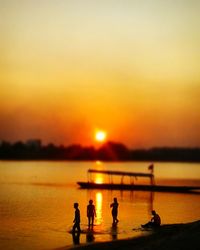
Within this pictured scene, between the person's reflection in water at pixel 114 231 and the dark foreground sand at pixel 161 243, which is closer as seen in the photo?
the dark foreground sand at pixel 161 243

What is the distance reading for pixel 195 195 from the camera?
78.1m

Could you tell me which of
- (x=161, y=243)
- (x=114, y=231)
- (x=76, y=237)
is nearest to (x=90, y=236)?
(x=76, y=237)

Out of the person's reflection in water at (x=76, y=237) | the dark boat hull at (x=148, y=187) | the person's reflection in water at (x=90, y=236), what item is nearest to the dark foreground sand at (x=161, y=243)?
the person's reflection in water at (x=76, y=237)

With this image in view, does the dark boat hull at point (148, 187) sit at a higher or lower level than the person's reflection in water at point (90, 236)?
higher

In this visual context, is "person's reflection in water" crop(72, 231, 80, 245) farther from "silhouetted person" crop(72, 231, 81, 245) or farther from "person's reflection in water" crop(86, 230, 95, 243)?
"person's reflection in water" crop(86, 230, 95, 243)

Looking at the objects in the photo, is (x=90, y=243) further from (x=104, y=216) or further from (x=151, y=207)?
(x=151, y=207)

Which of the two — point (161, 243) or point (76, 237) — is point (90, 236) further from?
point (161, 243)

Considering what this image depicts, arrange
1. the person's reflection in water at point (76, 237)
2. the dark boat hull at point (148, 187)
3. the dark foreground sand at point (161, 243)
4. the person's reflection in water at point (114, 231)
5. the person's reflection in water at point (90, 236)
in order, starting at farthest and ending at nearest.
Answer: the dark boat hull at point (148, 187) < the person's reflection in water at point (114, 231) < the person's reflection in water at point (90, 236) < the person's reflection in water at point (76, 237) < the dark foreground sand at point (161, 243)

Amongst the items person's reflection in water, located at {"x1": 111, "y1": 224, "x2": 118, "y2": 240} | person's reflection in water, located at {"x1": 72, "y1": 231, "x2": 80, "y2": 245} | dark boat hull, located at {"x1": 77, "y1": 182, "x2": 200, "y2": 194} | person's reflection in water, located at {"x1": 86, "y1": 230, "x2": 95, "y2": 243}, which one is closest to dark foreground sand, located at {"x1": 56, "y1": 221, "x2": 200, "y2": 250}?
person's reflection in water, located at {"x1": 72, "y1": 231, "x2": 80, "y2": 245}

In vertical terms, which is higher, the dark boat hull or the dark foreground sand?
the dark boat hull

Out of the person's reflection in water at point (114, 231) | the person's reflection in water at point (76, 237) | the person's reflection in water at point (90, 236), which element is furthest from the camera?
the person's reflection in water at point (114, 231)

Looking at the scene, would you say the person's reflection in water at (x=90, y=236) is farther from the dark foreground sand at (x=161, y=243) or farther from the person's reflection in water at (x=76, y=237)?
the dark foreground sand at (x=161, y=243)

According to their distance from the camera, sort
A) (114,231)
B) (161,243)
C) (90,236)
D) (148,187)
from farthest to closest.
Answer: (148,187)
(114,231)
(90,236)
(161,243)

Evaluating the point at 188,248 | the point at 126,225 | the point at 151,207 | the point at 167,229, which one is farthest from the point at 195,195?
the point at 188,248
